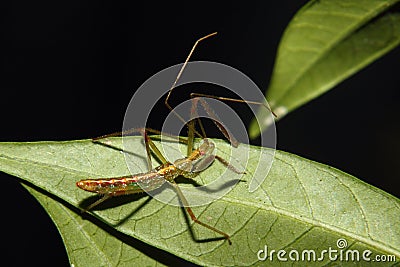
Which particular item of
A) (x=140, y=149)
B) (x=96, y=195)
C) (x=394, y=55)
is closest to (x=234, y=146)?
(x=140, y=149)

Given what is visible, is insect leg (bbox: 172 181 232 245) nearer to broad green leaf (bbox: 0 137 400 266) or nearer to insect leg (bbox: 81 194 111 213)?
broad green leaf (bbox: 0 137 400 266)

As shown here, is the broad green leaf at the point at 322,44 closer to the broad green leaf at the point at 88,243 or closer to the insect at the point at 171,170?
the insect at the point at 171,170

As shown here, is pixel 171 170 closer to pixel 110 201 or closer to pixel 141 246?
pixel 110 201

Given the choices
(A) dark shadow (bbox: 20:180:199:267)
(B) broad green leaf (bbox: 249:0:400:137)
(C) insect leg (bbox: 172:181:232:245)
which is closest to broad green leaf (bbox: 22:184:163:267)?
(A) dark shadow (bbox: 20:180:199:267)

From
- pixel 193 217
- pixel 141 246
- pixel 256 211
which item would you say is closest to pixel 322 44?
pixel 256 211

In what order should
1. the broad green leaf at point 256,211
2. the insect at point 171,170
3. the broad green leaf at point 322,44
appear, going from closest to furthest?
1. the broad green leaf at point 322,44
2. the broad green leaf at point 256,211
3. the insect at point 171,170

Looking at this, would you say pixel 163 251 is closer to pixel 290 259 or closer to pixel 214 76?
pixel 290 259

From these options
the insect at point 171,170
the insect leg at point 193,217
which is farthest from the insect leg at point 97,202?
the insect leg at point 193,217
